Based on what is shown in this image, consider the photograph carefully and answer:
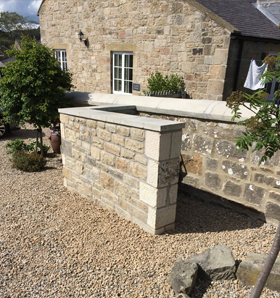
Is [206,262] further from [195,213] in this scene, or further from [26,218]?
[26,218]

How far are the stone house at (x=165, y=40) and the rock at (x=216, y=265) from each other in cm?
566

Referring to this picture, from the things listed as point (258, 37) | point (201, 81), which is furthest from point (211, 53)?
point (258, 37)

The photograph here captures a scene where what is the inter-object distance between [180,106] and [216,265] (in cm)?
→ 257

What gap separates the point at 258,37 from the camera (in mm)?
7781

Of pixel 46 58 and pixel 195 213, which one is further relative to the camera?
pixel 46 58

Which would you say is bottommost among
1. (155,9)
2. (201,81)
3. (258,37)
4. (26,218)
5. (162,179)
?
(26,218)

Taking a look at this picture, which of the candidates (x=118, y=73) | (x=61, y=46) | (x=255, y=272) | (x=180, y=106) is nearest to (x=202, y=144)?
(x=180, y=106)

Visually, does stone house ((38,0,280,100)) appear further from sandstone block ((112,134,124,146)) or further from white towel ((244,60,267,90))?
sandstone block ((112,134,124,146))

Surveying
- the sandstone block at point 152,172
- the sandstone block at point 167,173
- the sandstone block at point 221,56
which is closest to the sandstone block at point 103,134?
the sandstone block at point 152,172

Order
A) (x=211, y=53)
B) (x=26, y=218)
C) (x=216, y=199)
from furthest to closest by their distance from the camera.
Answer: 1. (x=211, y=53)
2. (x=216, y=199)
3. (x=26, y=218)

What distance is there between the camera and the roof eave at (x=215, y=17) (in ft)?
23.2

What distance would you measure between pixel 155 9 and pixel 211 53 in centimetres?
250

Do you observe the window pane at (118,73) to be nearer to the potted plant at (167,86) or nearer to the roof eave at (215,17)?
the potted plant at (167,86)

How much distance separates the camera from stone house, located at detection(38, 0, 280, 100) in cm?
759
